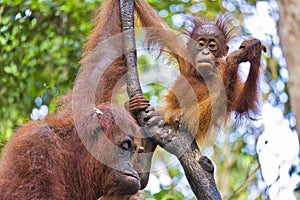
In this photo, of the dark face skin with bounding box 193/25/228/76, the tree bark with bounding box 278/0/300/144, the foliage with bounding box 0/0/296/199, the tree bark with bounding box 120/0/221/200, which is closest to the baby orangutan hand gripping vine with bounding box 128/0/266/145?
the dark face skin with bounding box 193/25/228/76

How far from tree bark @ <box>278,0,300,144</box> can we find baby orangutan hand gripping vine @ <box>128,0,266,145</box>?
1.16 feet

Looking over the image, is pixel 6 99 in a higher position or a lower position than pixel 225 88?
lower

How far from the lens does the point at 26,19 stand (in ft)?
23.3

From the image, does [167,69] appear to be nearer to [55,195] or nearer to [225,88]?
[225,88]

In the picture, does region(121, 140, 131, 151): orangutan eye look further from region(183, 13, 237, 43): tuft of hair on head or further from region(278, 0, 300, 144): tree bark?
region(278, 0, 300, 144): tree bark

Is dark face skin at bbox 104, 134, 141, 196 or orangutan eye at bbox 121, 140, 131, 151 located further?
A: orangutan eye at bbox 121, 140, 131, 151

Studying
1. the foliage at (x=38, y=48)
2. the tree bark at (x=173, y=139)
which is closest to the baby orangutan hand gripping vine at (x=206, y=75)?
the tree bark at (x=173, y=139)

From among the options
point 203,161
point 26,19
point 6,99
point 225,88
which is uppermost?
point 203,161

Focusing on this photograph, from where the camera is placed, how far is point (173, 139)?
3861 mm

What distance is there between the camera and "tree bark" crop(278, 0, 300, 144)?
509 cm

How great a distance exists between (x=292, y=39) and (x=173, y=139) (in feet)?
6.10

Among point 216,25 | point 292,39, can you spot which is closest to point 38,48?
point 216,25

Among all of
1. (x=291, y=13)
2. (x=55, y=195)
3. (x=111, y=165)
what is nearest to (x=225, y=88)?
(x=291, y=13)

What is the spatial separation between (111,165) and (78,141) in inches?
9.3
